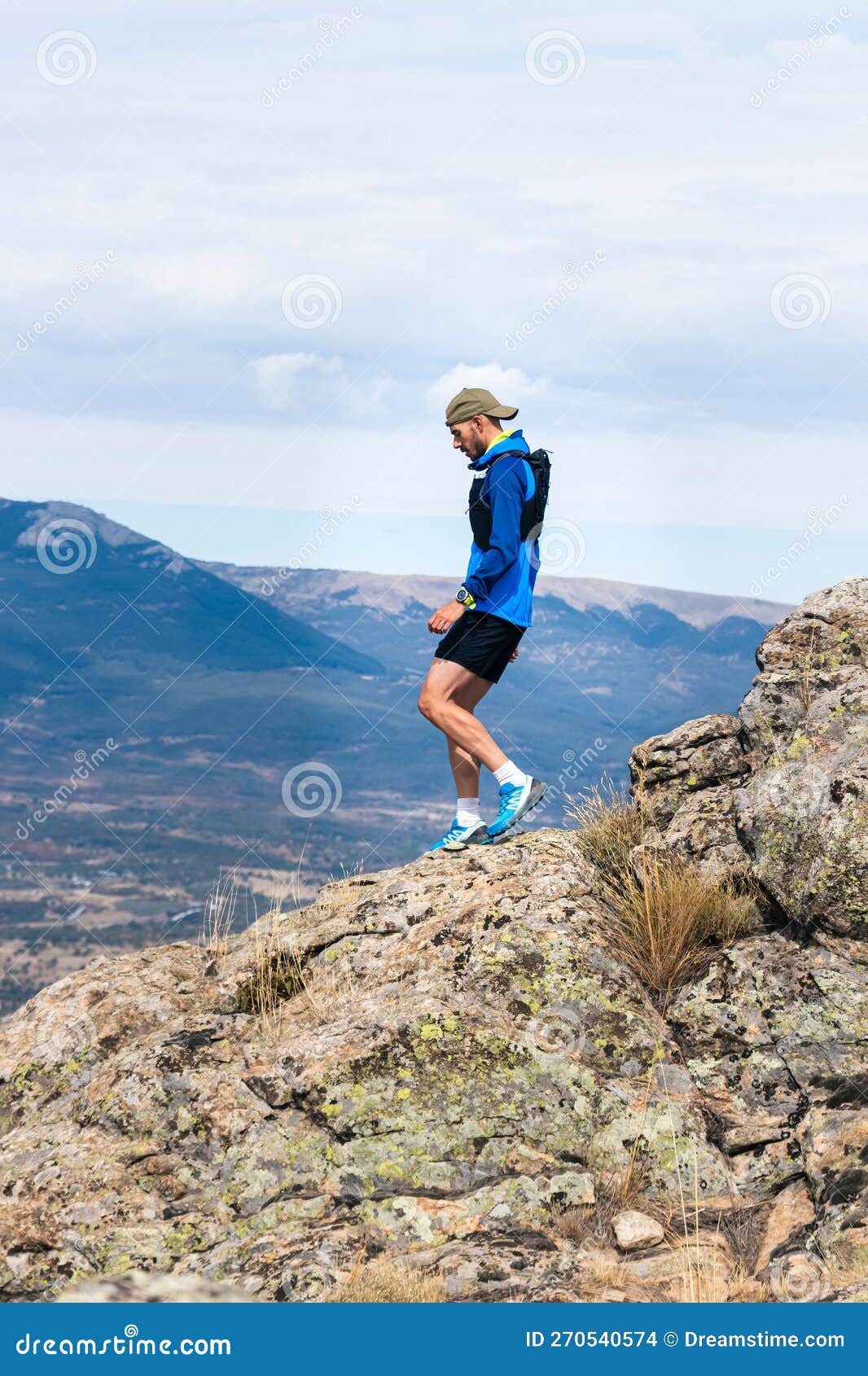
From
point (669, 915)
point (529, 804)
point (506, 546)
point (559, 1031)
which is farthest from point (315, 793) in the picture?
point (559, 1031)

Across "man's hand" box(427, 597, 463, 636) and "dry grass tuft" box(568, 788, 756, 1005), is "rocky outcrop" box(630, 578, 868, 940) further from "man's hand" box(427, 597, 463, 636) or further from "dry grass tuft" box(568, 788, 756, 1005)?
"man's hand" box(427, 597, 463, 636)

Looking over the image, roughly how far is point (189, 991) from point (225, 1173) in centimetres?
214

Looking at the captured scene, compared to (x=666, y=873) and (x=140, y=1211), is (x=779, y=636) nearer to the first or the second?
(x=666, y=873)

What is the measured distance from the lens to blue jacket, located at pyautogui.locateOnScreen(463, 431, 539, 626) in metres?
8.87

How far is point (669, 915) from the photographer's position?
7.44 m

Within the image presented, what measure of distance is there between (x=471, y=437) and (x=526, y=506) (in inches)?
26.4

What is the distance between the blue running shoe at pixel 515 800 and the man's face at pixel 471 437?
8.30 ft

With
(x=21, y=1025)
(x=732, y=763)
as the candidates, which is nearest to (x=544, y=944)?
(x=732, y=763)

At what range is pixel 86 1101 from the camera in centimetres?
715

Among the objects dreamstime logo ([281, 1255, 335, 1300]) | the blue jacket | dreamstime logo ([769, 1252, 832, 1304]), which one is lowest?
dreamstime logo ([281, 1255, 335, 1300])

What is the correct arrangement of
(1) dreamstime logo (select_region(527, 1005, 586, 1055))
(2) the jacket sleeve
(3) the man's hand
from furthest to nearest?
(3) the man's hand
(2) the jacket sleeve
(1) dreamstime logo (select_region(527, 1005, 586, 1055))

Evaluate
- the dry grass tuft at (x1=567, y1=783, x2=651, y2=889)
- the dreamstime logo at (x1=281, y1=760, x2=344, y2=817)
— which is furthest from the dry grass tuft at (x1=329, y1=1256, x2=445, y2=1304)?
the dreamstime logo at (x1=281, y1=760, x2=344, y2=817)

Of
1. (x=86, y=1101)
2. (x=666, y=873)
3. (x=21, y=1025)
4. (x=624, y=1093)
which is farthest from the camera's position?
(x=21, y=1025)

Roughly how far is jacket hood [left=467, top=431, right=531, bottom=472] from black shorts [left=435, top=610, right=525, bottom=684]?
3.66 ft
